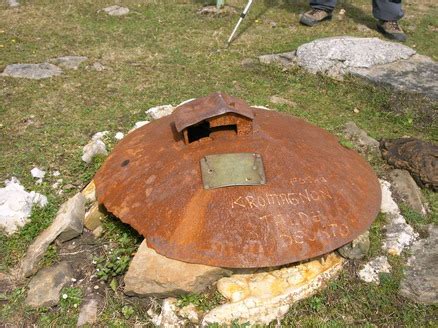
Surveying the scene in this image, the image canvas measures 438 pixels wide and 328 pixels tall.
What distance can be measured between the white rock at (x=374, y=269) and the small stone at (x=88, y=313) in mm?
1815

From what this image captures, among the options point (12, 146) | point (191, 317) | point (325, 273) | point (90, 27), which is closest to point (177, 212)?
point (191, 317)

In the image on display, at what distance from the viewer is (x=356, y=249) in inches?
119

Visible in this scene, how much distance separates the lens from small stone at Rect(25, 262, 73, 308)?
9.37 feet

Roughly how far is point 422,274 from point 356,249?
495 mm

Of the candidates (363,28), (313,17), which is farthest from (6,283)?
(363,28)

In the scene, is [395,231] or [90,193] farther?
[90,193]

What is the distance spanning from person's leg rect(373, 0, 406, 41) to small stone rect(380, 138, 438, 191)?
3701 mm

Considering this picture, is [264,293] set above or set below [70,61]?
above

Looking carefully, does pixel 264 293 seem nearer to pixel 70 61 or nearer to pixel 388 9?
pixel 70 61

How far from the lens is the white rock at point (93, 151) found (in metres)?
4.10

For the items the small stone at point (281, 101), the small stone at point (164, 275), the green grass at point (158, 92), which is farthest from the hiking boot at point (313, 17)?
the small stone at point (164, 275)

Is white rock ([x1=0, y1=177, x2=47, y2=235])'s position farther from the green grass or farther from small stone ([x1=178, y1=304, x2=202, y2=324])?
small stone ([x1=178, y1=304, x2=202, y2=324])

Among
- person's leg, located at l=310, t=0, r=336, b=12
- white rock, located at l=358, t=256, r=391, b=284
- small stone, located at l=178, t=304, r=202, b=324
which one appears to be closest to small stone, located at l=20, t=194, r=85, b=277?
small stone, located at l=178, t=304, r=202, b=324

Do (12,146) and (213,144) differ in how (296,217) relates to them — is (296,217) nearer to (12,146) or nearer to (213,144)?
(213,144)
